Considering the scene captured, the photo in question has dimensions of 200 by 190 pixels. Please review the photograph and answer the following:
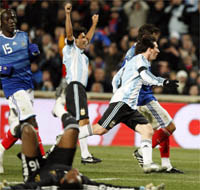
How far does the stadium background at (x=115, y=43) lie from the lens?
54.1 feet

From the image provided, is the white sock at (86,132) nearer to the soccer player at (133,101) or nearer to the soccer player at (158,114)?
the soccer player at (133,101)

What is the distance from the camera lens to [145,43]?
9.70 metres

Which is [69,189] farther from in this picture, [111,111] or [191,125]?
[191,125]

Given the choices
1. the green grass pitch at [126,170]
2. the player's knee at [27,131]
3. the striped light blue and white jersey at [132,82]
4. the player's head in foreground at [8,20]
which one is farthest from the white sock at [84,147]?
the player's knee at [27,131]

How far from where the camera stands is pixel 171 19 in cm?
1952

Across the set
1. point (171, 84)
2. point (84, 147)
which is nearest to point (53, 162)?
point (171, 84)

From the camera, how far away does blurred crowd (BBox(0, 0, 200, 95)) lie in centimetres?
1777

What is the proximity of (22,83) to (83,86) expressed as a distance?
165 centimetres

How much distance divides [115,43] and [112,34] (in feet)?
2.85

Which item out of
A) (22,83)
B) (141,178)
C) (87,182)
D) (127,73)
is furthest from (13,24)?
(87,182)

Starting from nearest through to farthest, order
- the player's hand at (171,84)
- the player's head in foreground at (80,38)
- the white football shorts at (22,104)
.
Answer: the white football shorts at (22,104)
the player's hand at (171,84)
the player's head in foreground at (80,38)

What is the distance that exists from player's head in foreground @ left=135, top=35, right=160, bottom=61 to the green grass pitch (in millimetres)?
1814

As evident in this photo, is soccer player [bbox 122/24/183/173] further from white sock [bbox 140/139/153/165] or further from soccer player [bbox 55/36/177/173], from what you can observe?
white sock [bbox 140/139/153/165]

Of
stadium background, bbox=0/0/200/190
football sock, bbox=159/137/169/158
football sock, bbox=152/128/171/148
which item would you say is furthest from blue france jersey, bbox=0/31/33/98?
stadium background, bbox=0/0/200/190
